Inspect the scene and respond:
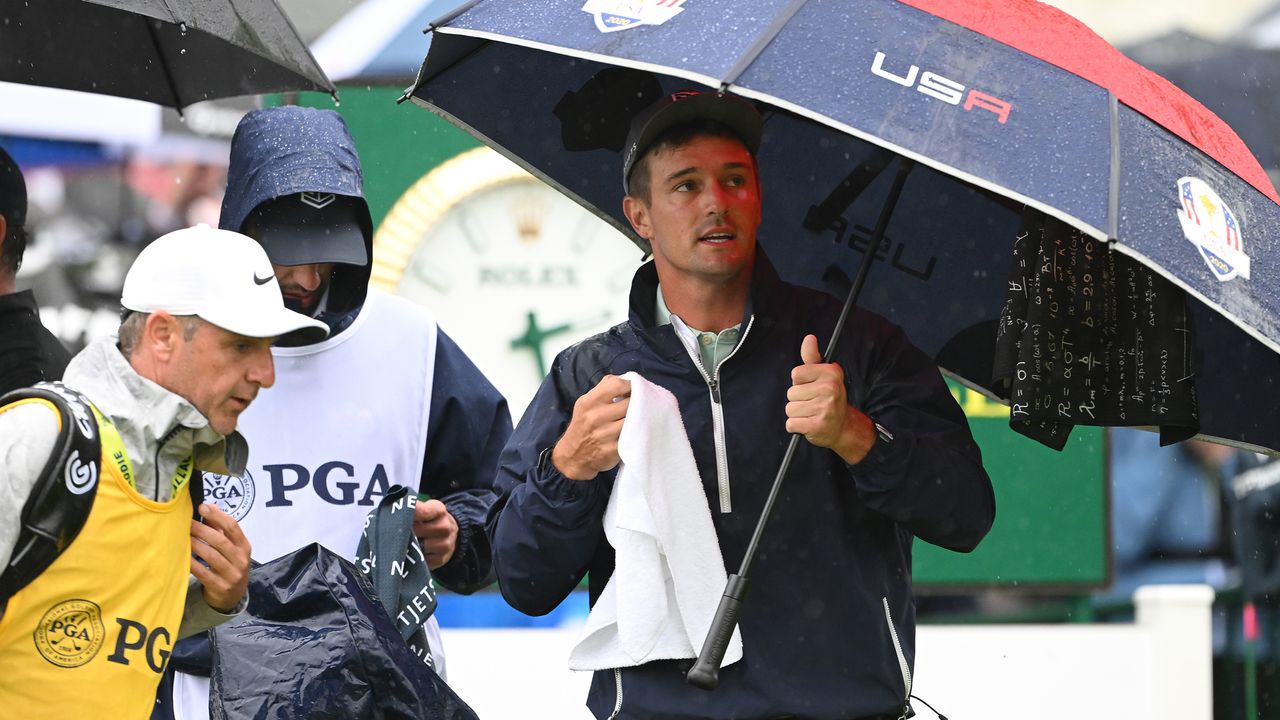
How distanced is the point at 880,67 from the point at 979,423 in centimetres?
518

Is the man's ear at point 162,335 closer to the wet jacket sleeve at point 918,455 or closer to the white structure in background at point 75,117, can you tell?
the wet jacket sleeve at point 918,455

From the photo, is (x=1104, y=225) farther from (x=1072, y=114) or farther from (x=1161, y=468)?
(x=1161, y=468)

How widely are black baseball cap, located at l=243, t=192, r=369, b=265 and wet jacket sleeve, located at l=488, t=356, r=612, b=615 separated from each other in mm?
939

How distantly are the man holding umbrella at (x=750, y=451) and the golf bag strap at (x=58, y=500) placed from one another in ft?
2.58

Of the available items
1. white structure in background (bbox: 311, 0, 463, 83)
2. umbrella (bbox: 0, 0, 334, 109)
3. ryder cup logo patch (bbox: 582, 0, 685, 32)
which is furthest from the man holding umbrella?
white structure in background (bbox: 311, 0, 463, 83)

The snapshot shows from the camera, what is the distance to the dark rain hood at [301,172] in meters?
4.14

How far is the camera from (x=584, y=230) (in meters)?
7.64

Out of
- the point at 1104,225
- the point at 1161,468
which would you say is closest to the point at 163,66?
the point at 1104,225

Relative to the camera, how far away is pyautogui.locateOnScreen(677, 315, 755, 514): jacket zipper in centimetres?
316

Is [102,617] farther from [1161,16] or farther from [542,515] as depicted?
[1161,16]

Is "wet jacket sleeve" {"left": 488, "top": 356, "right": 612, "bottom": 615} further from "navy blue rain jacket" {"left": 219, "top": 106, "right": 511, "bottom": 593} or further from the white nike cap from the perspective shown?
"navy blue rain jacket" {"left": 219, "top": 106, "right": 511, "bottom": 593}

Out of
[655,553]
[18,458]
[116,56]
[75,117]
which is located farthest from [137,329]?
[75,117]

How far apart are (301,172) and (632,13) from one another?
1.44 m

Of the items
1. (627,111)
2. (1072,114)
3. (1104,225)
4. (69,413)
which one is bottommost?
(69,413)
